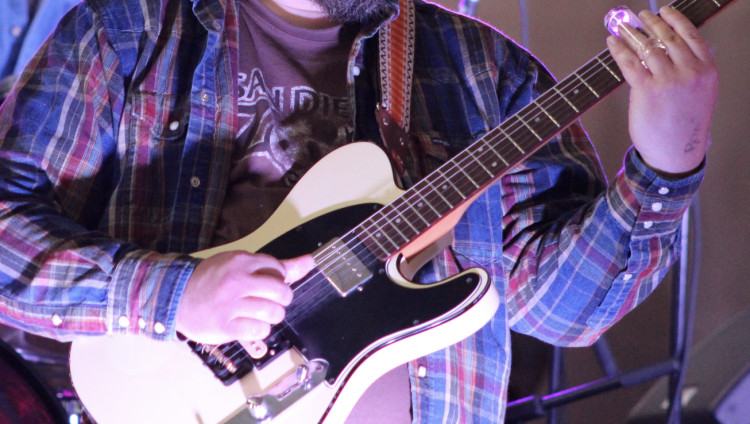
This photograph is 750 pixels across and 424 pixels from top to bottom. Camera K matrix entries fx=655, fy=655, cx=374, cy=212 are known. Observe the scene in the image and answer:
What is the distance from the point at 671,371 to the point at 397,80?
0.97 metres

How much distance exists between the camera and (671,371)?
1.57 metres

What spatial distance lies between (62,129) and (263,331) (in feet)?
1.68

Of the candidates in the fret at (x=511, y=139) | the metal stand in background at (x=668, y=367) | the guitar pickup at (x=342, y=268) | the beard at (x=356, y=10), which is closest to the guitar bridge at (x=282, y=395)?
the guitar pickup at (x=342, y=268)

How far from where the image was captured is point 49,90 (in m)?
1.07

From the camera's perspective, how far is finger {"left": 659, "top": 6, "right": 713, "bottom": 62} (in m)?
0.94

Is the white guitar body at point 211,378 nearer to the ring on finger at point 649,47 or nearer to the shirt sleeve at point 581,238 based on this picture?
the shirt sleeve at point 581,238

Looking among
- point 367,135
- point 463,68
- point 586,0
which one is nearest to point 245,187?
point 367,135

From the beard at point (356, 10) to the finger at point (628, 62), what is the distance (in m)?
0.51

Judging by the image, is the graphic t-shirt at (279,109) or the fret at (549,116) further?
the graphic t-shirt at (279,109)

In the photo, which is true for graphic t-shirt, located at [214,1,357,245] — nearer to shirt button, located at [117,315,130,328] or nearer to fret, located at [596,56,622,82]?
shirt button, located at [117,315,130,328]

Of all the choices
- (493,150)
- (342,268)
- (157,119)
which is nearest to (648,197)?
(493,150)

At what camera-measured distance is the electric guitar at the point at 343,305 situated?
850mm

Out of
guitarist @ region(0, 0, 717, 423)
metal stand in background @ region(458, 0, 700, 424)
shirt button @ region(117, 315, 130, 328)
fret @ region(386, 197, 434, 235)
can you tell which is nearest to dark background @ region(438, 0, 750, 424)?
metal stand in background @ region(458, 0, 700, 424)

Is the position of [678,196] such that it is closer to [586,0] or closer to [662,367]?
[662,367]
